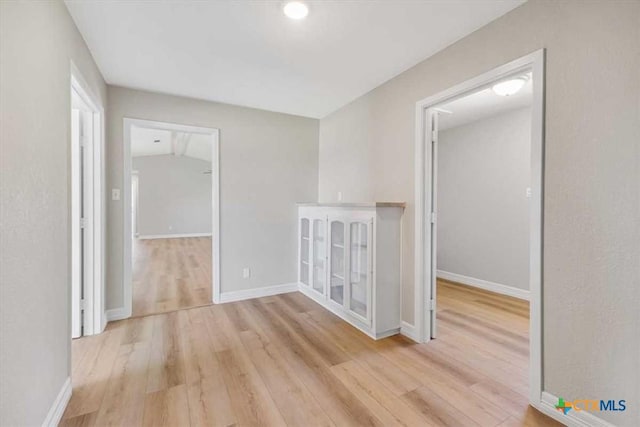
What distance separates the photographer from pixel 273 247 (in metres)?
3.77

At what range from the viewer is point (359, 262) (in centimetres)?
280

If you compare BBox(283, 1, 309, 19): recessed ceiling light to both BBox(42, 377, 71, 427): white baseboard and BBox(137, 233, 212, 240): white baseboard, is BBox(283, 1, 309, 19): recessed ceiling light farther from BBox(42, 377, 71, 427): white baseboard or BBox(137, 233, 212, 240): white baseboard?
BBox(137, 233, 212, 240): white baseboard

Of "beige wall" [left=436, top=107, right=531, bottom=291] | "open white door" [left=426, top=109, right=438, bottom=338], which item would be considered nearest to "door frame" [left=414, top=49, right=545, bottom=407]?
"open white door" [left=426, top=109, right=438, bottom=338]

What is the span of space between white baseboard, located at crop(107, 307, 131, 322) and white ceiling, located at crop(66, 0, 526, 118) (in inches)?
91.4

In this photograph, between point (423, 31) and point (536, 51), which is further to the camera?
point (423, 31)

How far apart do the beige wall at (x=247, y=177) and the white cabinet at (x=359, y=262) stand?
0.51 metres

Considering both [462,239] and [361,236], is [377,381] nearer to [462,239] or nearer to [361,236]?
[361,236]

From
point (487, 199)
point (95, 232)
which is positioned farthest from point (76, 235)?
point (487, 199)

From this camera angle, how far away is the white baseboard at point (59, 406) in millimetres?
1427

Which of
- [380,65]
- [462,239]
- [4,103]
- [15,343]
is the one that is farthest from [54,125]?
[462,239]

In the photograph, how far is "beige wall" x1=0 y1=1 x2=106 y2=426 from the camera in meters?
1.09

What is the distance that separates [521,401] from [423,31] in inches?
98.4

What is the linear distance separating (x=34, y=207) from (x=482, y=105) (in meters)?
4.19

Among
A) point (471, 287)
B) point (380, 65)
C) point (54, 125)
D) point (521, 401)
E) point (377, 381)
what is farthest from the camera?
point (471, 287)
